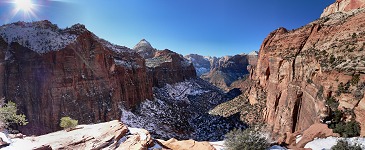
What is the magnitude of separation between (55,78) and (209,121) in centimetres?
3928

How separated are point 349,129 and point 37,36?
50494 millimetres

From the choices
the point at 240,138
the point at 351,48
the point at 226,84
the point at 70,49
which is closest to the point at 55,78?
the point at 70,49

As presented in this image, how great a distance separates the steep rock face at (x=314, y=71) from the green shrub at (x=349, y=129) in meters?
0.53

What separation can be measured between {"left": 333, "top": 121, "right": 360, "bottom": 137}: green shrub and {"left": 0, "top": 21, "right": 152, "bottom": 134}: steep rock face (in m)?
41.7

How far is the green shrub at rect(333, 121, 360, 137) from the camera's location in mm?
16750

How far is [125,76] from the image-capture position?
61312mm

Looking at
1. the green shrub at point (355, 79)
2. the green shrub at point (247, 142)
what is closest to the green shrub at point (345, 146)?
the green shrub at point (247, 142)

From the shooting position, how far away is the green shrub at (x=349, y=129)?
1675cm

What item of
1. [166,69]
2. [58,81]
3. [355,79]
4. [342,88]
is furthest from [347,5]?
[166,69]

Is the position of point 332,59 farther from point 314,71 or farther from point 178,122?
point 178,122

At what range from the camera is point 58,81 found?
129ft

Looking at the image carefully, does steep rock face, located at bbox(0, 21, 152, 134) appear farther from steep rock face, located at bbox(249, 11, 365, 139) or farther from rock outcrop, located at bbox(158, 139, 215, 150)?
steep rock face, located at bbox(249, 11, 365, 139)

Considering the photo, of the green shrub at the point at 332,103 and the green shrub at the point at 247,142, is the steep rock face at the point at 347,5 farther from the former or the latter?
the green shrub at the point at 247,142

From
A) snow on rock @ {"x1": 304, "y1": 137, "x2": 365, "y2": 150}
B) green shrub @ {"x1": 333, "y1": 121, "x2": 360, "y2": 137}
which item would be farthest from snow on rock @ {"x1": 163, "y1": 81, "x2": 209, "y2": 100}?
snow on rock @ {"x1": 304, "y1": 137, "x2": 365, "y2": 150}
